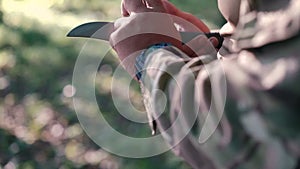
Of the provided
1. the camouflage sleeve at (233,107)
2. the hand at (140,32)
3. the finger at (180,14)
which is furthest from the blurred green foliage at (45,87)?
the camouflage sleeve at (233,107)

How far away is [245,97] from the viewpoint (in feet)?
2.02

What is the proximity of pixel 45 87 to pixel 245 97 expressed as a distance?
2119 mm

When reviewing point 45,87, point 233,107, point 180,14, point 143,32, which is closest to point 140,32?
point 143,32

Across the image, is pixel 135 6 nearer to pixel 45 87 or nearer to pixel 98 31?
pixel 98 31

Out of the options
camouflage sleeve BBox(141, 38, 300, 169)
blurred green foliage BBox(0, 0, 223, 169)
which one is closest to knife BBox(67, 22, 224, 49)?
camouflage sleeve BBox(141, 38, 300, 169)

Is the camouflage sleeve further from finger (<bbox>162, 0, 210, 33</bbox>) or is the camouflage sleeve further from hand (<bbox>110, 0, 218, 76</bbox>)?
finger (<bbox>162, 0, 210, 33</bbox>)

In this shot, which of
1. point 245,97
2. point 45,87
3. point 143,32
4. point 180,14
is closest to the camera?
point 245,97

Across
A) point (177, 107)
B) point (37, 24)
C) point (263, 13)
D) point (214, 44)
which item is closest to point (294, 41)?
point (263, 13)

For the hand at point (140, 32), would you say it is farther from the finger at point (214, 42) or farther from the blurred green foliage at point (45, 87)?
the blurred green foliage at point (45, 87)

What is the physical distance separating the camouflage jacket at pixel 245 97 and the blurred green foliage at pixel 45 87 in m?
1.63

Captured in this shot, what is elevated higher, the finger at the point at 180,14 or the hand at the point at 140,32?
the hand at the point at 140,32

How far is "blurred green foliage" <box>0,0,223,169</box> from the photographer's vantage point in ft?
8.09

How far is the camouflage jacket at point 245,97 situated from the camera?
1.92 ft

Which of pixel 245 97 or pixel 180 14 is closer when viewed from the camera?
pixel 245 97
